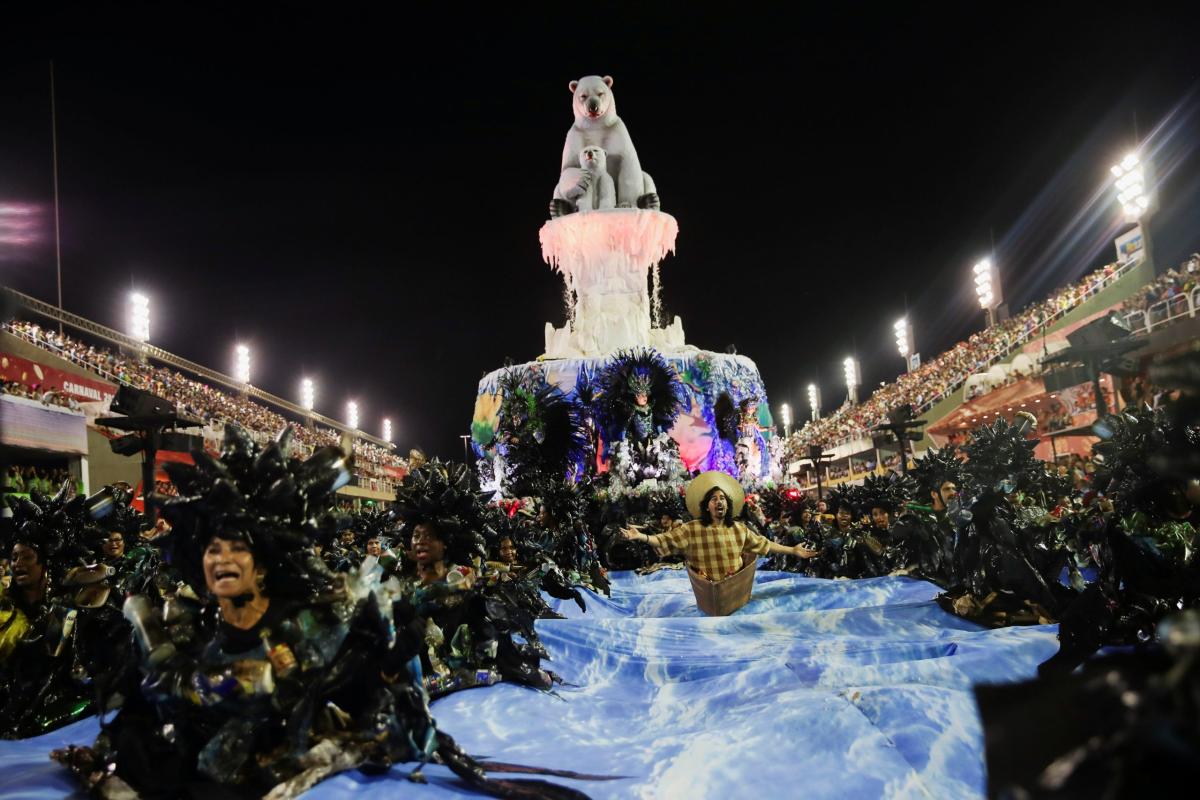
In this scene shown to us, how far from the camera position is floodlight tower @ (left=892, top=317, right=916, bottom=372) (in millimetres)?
58484

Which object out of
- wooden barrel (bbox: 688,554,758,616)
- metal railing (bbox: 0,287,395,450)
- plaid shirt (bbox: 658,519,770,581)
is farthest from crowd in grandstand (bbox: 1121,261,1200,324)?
metal railing (bbox: 0,287,395,450)

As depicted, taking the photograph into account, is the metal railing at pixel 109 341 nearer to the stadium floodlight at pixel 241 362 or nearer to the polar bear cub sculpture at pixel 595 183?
the stadium floodlight at pixel 241 362

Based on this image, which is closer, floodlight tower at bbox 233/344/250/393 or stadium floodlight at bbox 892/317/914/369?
floodlight tower at bbox 233/344/250/393

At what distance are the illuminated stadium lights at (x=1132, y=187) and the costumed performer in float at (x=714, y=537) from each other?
84.1 ft

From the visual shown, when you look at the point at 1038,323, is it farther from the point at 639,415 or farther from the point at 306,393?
the point at 306,393

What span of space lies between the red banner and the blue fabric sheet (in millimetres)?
15406

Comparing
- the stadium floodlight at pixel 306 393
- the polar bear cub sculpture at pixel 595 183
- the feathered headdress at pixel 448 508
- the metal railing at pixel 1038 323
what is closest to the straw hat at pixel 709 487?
the feathered headdress at pixel 448 508

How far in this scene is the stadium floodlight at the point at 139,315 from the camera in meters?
37.2

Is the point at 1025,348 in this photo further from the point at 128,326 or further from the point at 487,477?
the point at 128,326

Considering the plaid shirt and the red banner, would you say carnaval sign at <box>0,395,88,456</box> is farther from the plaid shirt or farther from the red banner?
the plaid shirt

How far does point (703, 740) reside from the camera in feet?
12.9

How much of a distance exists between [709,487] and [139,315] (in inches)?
1431

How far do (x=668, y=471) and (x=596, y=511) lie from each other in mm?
4174

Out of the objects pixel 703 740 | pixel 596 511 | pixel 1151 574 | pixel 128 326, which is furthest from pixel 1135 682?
pixel 128 326
